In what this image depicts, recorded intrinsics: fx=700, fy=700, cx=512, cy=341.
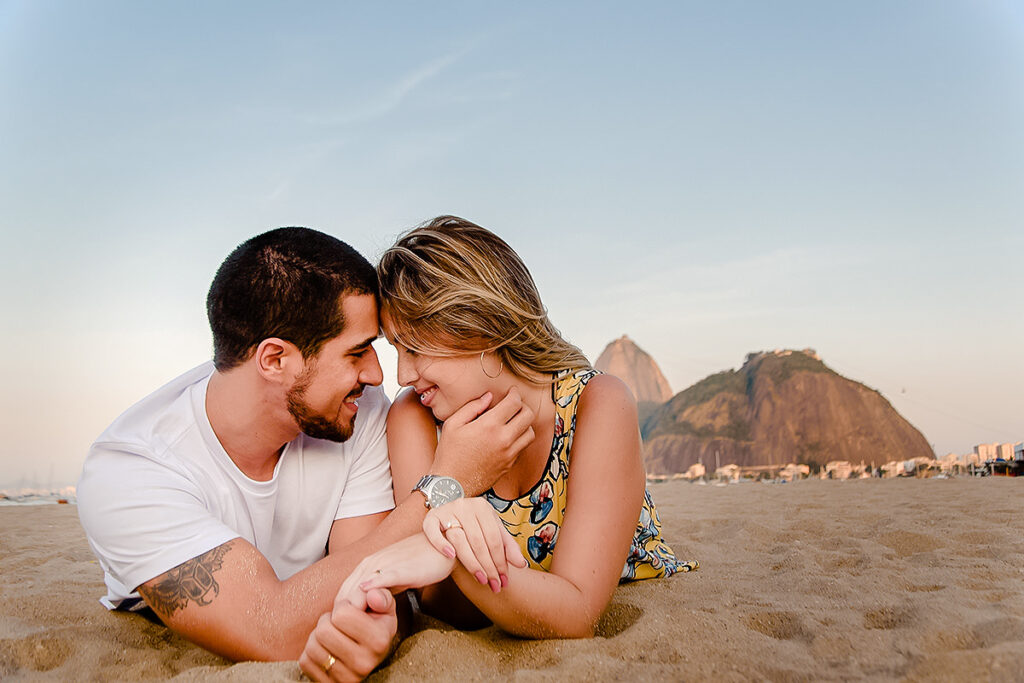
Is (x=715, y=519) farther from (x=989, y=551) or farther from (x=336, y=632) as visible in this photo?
(x=336, y=632)

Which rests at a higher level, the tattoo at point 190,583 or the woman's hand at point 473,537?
the woman's hand at point 473,537

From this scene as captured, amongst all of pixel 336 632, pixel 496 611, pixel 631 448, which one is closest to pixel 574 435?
pixel 631 448

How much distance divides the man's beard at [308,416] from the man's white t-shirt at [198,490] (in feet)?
0.64

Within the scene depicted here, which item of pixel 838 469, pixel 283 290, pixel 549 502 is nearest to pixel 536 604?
pixel 549 502

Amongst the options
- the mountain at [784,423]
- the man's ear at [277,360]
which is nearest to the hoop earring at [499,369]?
the man's ear at [277,360]

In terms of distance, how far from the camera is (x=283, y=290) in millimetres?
2475

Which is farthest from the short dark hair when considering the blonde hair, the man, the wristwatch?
the wristwatch

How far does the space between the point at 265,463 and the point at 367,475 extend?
39 cm

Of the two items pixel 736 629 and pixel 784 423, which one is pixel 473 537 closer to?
pixel 736 629

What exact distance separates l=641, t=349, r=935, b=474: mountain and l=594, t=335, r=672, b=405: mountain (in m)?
8.61

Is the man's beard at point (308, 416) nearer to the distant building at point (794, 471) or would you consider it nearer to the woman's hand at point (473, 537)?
the woman's hand at point (473, 537)

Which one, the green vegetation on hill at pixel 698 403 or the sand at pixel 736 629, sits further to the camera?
the green vegetation on hill at pixel 698 403

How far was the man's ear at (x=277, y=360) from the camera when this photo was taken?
98.2 inches

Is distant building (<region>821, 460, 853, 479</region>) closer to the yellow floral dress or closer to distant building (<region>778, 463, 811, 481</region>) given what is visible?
distant building (<region>778, 463, 811, 481</region>)
